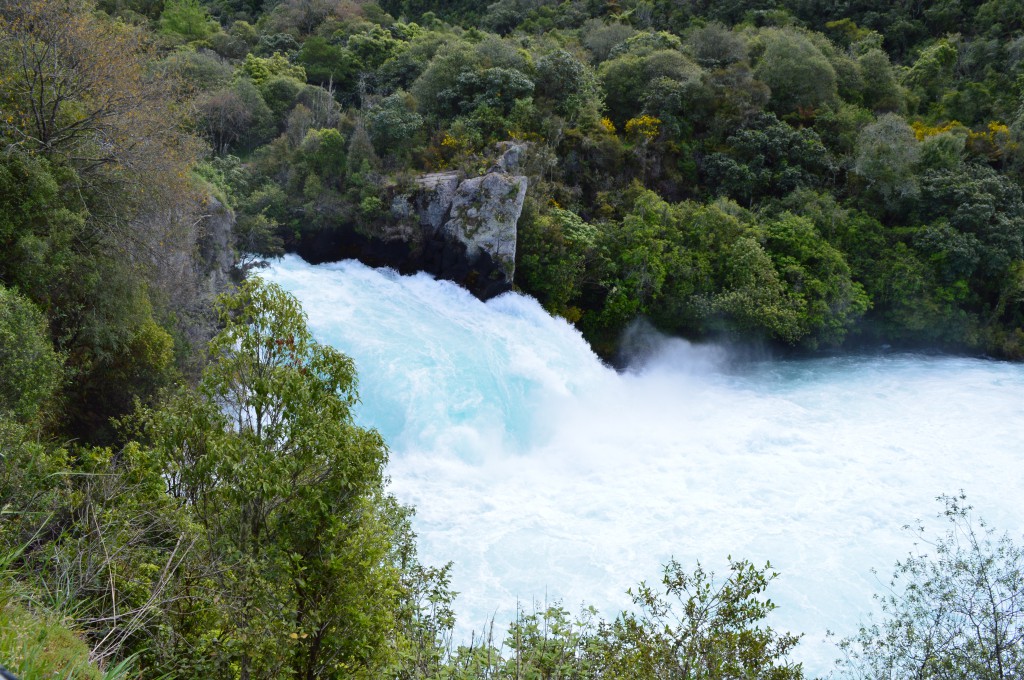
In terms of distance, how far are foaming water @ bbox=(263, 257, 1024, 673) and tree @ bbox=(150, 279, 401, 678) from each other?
550 cm

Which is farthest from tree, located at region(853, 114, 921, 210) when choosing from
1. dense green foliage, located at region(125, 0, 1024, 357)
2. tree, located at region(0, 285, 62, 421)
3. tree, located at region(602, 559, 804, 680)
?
tree, located at region(0, 285, 62, 421)

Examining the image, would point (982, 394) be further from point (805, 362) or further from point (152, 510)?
point (152, 510)

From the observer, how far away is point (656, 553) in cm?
1312

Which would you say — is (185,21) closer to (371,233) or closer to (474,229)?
(371,233)

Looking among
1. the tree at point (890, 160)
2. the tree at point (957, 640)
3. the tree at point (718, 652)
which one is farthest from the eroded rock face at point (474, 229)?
the tree at point (718, 652)

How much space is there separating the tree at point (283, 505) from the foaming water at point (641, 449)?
18.0 ft

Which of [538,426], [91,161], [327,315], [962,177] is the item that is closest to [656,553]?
[538,426]

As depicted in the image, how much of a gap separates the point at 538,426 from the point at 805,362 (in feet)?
38.3

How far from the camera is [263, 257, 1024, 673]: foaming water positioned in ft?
42.0

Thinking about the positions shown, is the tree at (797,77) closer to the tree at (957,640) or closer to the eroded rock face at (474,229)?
the eroded rock face at (474,229)

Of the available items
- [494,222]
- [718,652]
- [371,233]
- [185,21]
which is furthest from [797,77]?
[185,21]

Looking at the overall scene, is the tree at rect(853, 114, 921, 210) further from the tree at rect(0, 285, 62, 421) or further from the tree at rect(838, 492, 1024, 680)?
the tree at rect(0, 285, 62, 421)

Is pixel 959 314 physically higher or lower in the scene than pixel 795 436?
higher

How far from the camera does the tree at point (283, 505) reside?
5.38 m
